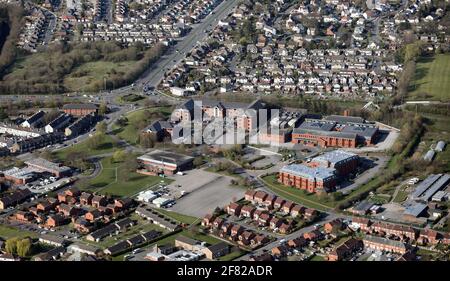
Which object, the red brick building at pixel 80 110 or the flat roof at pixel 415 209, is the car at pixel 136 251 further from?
→ the red brick building at pixel 80 110

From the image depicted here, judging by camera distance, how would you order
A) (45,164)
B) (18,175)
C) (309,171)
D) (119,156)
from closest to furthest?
(309,171) < (18,175) < (45,164) < (119,156)

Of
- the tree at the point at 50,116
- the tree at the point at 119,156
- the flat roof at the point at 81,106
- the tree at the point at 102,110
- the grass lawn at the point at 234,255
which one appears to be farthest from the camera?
the flat roof at the point at 81,106

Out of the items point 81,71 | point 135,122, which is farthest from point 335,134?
point 81,71

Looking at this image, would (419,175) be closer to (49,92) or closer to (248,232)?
(248,232)

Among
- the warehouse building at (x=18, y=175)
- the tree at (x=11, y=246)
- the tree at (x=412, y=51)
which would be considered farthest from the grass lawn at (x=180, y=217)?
the tree at (x=412, y=51)

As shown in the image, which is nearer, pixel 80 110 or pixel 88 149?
pixel 88 149

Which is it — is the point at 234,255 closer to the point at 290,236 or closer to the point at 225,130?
the point at 290,236

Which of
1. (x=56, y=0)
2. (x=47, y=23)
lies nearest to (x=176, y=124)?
(x=47, y=23)
